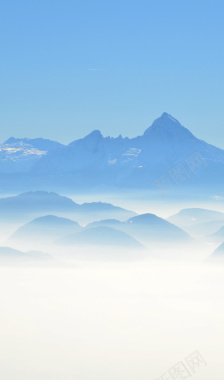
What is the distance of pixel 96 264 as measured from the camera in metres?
156

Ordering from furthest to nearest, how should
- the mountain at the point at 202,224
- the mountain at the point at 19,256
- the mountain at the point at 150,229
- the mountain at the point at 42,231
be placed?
the mountain at the point at 202,224 < the mountain at the point at 150,229 < the mountain at the point at 42,231 < the mountain at the point at 19,256

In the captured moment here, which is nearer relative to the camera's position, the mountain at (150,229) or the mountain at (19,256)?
the mountain at (19,256)

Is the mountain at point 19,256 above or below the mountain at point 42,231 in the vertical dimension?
below

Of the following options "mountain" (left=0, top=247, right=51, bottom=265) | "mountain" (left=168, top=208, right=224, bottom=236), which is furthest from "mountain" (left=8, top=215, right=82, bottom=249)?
"mountain" (left=168, top=208, right=224, bottom=236)

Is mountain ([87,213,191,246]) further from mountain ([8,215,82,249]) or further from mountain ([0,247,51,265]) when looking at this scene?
mountain ([0,247,51,265])

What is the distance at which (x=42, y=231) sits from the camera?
169 meters

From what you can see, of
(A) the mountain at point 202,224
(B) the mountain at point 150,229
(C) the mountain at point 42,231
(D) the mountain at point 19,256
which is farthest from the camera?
(A) the mountain at point 202,224

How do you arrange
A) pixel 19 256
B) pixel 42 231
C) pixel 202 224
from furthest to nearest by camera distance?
pixel 202 224, pixel 42 231, pixel 19 256

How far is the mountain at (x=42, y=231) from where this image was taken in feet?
532

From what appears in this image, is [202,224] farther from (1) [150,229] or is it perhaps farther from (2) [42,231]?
(2) [42,231]

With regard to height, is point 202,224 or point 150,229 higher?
point 202,224

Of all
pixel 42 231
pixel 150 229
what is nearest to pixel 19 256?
pixel 42 231

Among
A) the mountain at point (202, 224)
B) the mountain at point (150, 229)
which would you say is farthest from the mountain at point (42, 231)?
the mountain at point (202, 224)

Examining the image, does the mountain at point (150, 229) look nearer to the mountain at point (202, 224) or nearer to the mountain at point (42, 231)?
the mountain at point (202, 224)
